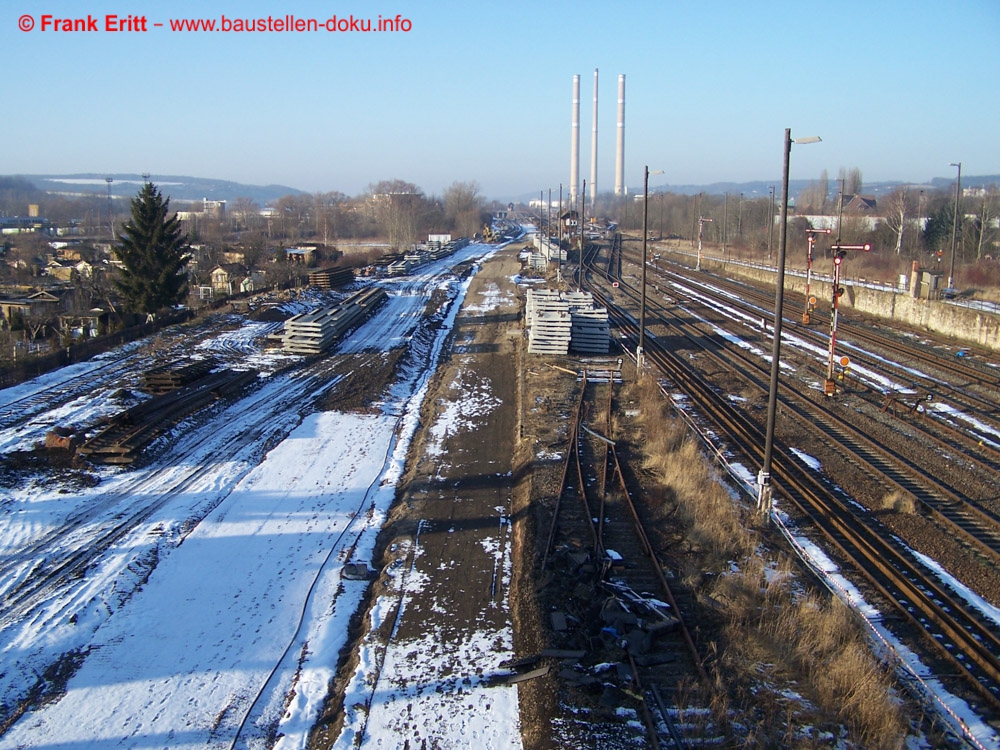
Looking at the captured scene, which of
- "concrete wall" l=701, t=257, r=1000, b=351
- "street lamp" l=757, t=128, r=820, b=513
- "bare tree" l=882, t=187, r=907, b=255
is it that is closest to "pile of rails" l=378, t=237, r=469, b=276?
"concrete wall" l=701, t=257, r=1000, b=351

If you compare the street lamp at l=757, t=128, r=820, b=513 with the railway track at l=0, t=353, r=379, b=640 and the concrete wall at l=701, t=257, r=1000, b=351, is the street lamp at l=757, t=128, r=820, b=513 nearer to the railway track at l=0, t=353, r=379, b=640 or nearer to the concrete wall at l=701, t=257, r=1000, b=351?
the railway track at l=0, t=353, r=379, b=640

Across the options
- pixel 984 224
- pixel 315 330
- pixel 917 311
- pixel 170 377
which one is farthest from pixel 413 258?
pixel 170 377

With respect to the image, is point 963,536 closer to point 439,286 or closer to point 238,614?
point 238,614

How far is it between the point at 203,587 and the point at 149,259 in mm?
25336

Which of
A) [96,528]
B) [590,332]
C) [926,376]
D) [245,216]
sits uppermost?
[245,216]

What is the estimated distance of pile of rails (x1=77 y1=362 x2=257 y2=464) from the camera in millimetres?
14570

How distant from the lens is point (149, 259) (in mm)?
31547

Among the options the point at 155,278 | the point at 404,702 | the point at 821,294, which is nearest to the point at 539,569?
the point at 404,702

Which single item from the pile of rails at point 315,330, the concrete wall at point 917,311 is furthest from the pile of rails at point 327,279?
the concrete wall at point 917,311

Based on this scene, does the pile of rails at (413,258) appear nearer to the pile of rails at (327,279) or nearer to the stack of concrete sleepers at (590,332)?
the pile of rails at (327,279)

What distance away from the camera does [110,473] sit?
46.2 ft

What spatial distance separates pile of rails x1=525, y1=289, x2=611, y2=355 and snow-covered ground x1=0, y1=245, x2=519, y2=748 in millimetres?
7708

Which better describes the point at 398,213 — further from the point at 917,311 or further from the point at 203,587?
the point at 203,587

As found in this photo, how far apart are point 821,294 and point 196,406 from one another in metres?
29.5
